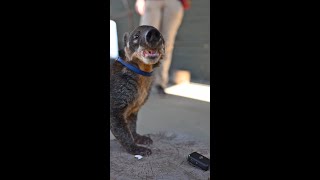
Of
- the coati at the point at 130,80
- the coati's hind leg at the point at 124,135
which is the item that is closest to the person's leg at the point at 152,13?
the coati at the point at 130,80

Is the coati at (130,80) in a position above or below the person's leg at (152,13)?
below

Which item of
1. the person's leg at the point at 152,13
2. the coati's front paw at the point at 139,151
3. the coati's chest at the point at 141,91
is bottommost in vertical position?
the coati's front paw at the point at 139,151

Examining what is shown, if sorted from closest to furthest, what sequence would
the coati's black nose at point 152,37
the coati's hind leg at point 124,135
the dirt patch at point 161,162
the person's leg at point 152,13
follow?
the coati's black nose at point 152,37 < the dirt patch at point 161,162 < the coati's hind leg at point 124,135 < the person's leg at point 152,13

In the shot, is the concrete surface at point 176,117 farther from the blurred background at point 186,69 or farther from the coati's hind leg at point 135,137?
the coati's hind leg at point 135,137

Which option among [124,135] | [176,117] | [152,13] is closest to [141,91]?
[124,135]

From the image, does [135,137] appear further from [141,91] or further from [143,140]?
[141,91]

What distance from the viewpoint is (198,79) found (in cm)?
582

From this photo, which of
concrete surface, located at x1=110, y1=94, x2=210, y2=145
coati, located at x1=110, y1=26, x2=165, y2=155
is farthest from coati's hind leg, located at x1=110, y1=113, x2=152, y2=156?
concrete surface, located at x1=110, y1=94, x2=210, y2=145

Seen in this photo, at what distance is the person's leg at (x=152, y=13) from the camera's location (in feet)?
12.8

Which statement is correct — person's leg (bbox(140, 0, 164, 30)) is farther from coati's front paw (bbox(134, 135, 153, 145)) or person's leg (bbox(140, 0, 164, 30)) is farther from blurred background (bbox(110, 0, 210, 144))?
coati's front paw (bbox(134, 135, 153, 145))

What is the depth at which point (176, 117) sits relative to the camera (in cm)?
377
